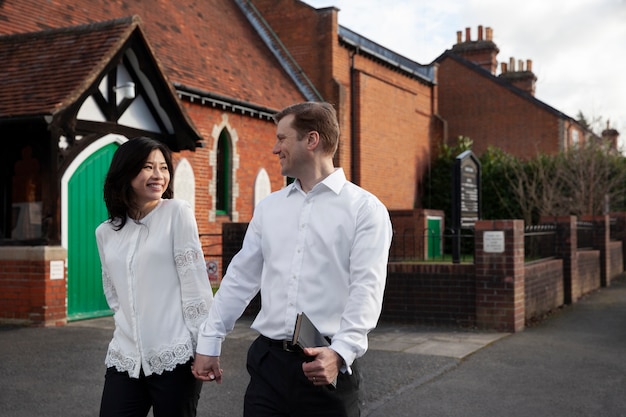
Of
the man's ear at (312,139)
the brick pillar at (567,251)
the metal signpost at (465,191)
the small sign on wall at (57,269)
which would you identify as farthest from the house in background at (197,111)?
the man's ear at (312,139)

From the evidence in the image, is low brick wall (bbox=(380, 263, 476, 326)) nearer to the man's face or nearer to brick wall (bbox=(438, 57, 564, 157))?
the man's face

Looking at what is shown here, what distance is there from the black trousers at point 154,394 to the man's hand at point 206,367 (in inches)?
9.3

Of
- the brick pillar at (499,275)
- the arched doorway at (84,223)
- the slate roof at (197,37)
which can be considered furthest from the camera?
the slate roof at (197,37)

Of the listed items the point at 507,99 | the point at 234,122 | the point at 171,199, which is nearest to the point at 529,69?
the point at 507,99

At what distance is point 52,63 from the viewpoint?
10555 millimetres

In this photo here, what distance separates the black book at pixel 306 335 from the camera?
8.16ft

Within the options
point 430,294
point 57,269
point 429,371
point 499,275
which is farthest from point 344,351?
point 57,269

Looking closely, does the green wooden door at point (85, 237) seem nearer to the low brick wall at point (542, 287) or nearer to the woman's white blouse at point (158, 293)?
the low brick wall at point (542, 287)

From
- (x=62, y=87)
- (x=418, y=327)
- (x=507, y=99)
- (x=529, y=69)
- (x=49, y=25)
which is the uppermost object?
(x=529, y=69)

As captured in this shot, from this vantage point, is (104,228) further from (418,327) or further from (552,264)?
(552,264)

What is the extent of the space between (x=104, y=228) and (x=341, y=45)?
20.4m

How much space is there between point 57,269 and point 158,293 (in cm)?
757

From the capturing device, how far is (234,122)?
16938mm

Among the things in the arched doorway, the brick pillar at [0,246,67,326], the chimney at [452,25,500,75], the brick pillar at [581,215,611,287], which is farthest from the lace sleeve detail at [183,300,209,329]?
the chimney at [452,25,500,75]
